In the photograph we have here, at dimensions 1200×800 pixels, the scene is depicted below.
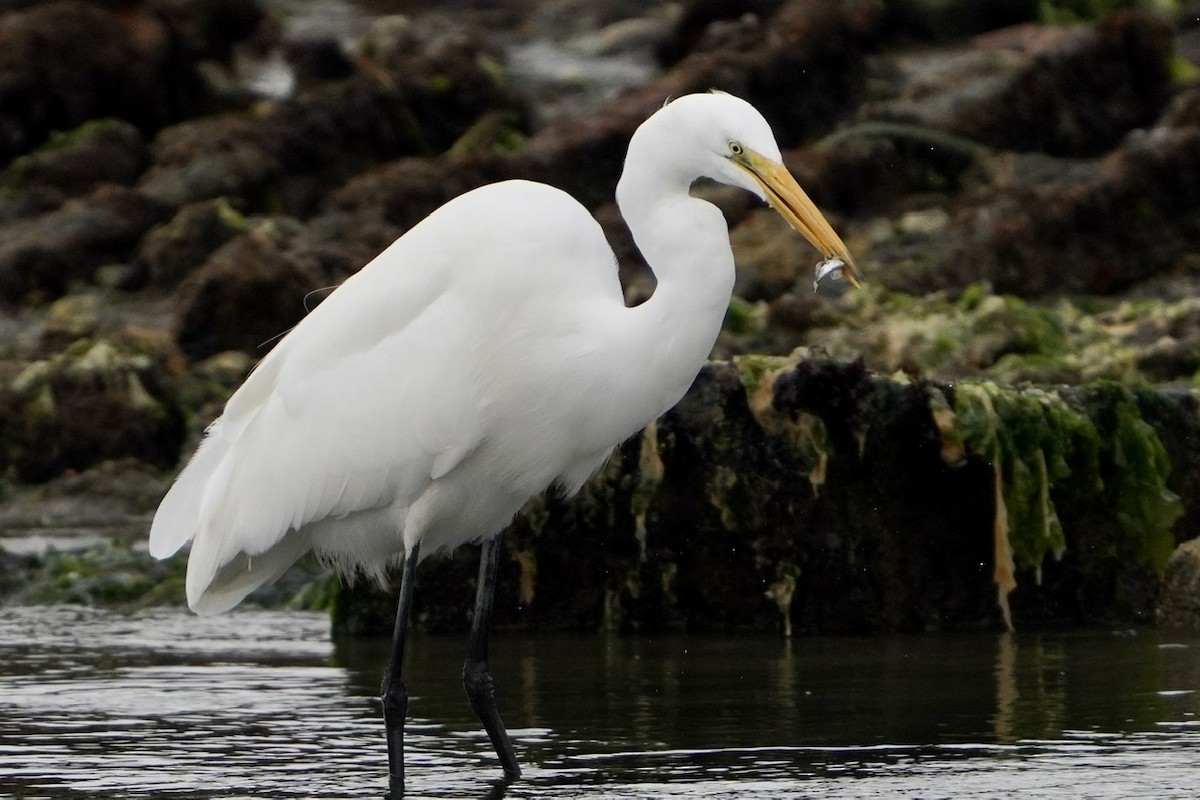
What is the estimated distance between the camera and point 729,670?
25.6 feet

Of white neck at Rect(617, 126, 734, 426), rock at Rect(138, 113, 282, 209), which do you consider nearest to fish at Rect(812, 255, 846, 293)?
white neck at Rect(617, 126, 734, 426)

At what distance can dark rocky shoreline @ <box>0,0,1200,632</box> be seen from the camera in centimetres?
869

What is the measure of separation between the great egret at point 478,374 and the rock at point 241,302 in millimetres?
10375

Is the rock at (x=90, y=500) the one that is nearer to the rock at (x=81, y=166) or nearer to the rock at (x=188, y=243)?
the rock at (x=188, y=243)

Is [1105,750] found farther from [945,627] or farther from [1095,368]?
[1095,368]

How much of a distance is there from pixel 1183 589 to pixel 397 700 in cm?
380

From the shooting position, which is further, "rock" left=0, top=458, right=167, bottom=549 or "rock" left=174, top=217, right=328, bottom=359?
"rock" left=174, top=217, right=328, bottom=359

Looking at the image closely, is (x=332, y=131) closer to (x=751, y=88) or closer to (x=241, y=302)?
(x=751, y=88)

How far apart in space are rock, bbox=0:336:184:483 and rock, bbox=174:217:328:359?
238 centimetres

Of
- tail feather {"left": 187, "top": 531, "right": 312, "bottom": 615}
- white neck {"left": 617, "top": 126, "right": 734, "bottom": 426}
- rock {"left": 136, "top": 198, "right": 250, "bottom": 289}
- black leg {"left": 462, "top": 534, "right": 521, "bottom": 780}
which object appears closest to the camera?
white neck {"left": 617, "top": 126, "right": 734, "bottom": 426}

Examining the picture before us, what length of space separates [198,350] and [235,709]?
10.2 meters

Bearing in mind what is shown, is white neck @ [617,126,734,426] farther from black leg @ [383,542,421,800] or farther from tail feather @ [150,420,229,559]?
tail feather @ [150,420,229,559]

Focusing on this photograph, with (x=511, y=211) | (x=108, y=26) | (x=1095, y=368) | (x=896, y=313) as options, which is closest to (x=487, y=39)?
(x=108, y=26)

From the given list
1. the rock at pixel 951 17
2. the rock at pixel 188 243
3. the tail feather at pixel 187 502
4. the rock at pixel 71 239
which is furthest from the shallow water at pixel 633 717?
the rock at pixel 951 17
